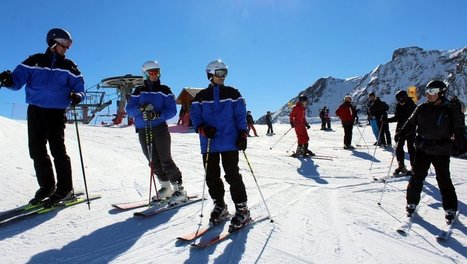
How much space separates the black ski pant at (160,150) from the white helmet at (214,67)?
4.24ft

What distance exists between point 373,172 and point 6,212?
7.34 meters

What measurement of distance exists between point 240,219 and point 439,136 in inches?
101

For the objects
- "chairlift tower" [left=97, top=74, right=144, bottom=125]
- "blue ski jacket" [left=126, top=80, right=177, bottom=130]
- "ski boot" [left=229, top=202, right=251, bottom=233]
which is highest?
"chairlift tower" [left=97, top=74, right=144, bottom=125]

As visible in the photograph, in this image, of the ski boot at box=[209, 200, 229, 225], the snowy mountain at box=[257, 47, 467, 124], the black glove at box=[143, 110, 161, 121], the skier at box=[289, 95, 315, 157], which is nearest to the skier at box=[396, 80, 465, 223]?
the ski boot at box=[209, 200, 229, 225]

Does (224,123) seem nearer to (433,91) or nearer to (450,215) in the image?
(433,91)

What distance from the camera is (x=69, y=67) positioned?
5133 mm

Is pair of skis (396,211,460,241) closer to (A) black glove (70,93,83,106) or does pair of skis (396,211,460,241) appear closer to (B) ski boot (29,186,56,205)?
(A) black glove (70,93,83,106)

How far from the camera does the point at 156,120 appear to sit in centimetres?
544

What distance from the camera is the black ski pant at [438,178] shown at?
4781 mm

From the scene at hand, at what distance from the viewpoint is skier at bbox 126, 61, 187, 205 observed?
5.38 meters

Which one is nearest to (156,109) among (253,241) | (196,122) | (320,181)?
(196,122)

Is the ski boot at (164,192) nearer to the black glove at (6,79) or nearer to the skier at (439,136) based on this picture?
the black glove at (6,79)

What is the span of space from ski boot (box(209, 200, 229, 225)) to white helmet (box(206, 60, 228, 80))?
1538 millimetres

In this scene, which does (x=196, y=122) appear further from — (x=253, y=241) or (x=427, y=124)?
(x=427, y=124)
